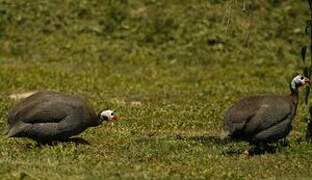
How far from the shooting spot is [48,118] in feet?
53.6

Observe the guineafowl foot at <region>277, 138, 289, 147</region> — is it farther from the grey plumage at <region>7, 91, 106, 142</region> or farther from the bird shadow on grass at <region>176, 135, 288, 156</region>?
the grey plumage at <region>7, 91, 106, 142</region>

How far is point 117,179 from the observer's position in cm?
1323

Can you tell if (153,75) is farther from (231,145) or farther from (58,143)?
(58,143)

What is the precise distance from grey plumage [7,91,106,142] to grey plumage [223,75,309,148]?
9.18 feet

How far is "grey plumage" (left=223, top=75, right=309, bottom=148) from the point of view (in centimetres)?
1645

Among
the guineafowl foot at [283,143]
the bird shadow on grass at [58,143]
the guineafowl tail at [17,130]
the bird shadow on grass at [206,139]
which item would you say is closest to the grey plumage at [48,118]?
the guineafowl tail at [17,130]

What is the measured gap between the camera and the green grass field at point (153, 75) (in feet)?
50.8

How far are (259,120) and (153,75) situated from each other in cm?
1482

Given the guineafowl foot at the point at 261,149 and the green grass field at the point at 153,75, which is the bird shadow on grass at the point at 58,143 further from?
the guineafowl foot at the point at 261,149

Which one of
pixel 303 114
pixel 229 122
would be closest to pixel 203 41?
pixel 303 114

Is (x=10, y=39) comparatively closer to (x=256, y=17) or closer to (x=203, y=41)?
(x=203, y=41)

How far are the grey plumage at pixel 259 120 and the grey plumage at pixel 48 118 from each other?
2.80 m

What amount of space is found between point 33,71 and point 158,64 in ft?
17.9

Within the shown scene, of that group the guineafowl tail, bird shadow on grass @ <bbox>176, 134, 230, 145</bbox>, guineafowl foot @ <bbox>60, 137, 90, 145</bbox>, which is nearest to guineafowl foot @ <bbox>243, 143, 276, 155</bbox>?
bird shadow on grass @ <bbox>176, 134, 230, 145</bbox>
